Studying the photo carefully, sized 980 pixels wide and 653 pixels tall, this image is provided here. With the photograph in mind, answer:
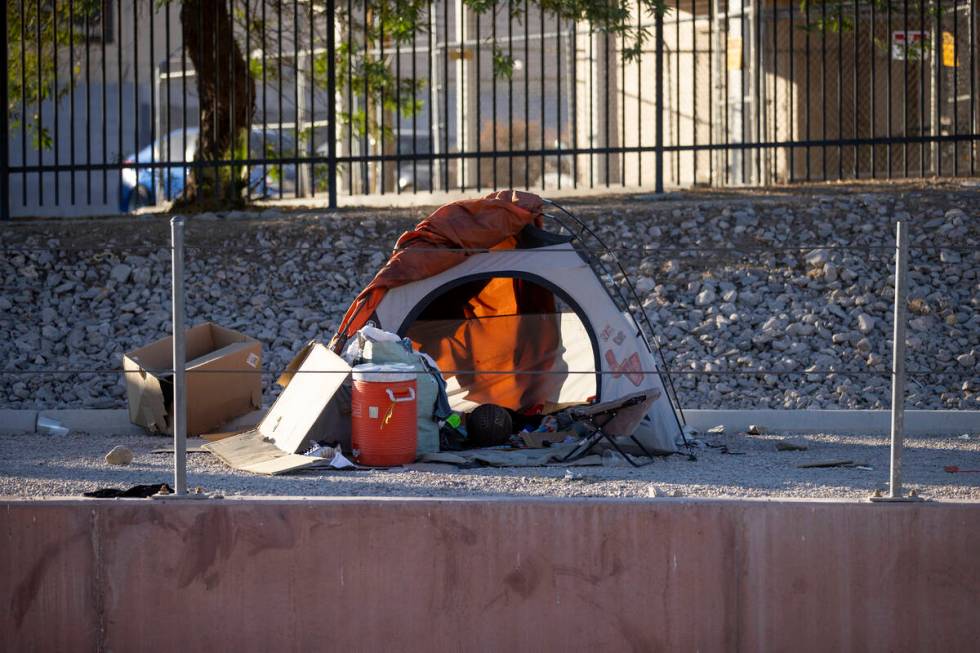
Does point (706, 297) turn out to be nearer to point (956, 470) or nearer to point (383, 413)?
point (956, 470)

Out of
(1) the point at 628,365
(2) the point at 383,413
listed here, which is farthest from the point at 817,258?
(2) the point at 383,413

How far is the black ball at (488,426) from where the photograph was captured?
24.2 feet

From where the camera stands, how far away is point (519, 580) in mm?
5020

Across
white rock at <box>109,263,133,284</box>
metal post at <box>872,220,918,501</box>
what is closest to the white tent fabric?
metal post at <box>872,220,918,501</box>

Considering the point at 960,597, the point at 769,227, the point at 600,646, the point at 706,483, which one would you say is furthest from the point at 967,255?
the point at 600,646

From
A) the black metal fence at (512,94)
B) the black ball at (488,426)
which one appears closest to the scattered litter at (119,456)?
the black ball at (488,426)

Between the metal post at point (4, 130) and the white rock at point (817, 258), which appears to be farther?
the metal post at point (4, 130)

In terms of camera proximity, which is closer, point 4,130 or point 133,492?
Answer: point 133,492

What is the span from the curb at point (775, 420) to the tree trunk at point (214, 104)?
4.22 meters

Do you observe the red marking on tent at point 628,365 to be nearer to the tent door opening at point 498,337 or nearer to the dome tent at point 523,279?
the dome tent at point 523,279

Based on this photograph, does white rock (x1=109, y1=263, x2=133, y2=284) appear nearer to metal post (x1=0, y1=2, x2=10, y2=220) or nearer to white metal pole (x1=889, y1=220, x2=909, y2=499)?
metal post (x1=0, y1=2, x2=10, y2=220)

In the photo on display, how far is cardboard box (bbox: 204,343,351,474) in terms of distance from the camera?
22.1ft

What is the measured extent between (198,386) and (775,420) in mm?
3873

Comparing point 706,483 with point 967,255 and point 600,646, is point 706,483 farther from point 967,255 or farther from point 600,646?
point 967,255
